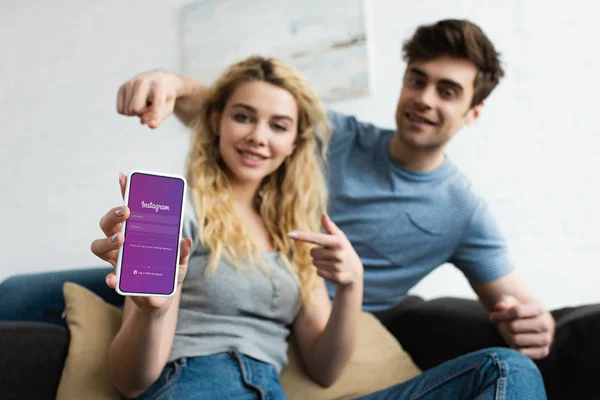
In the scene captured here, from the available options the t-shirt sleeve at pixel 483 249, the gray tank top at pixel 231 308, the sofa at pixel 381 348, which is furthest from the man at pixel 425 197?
the gray tank top at pixel 231 308

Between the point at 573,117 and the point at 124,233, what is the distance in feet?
4.90

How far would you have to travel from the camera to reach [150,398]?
102cm

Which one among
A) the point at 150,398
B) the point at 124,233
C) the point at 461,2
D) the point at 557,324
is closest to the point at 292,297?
the point at 150,398

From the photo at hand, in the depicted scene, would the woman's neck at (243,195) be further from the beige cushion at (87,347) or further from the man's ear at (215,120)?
the beige cushion at (87,347)

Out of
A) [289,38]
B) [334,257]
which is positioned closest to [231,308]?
[334,257]

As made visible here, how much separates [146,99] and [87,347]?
472 millimetres

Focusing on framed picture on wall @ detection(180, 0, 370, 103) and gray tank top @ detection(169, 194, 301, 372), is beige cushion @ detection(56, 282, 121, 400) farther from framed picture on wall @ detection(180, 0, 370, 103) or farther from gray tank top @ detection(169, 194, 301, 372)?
framed picture on wall @ detection(180, 0, 370, 103)

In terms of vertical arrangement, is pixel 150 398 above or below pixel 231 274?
below

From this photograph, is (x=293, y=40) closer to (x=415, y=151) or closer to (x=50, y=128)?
(x=415, y=151)

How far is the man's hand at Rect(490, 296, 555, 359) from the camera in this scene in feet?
4.17

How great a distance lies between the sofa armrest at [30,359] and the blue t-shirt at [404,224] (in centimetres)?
75

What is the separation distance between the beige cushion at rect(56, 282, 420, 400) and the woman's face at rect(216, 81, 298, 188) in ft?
1.25

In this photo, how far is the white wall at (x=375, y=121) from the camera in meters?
1.80

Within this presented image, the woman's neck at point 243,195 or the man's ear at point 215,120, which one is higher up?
the man's ear at point 215,120
